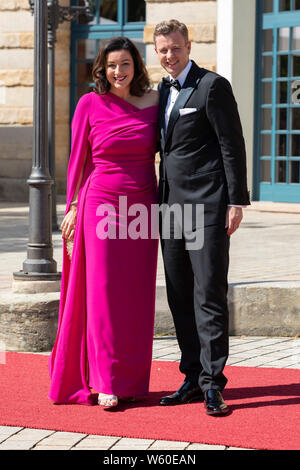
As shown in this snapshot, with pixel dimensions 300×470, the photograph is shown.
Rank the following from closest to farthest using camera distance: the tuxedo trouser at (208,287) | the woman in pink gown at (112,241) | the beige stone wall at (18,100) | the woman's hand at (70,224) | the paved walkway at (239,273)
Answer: the paved walkway at (239,273) → the tuxedo trouser at (208,287) → the woman in pink gown at (112,241) → the woman's hand at (70,224) → the beige stone wall at (18,100)

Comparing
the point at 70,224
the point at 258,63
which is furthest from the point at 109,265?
the point at 258,63

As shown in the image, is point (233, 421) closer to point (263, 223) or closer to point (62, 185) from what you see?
point (263, 223)

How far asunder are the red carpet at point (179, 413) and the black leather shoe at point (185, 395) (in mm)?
59

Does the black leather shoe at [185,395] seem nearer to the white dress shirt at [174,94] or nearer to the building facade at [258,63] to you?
the white dress shirt at [174,94]

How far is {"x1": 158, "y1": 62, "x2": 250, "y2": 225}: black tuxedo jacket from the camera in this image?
4738 millimetres

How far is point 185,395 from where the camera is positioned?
197 inches

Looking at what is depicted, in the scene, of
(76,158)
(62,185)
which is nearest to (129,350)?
(76,158)

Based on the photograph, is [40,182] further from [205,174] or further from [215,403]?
[215,403]

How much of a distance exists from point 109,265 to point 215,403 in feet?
2.88

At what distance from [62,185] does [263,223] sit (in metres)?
5.19

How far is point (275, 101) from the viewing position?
15.8 metres

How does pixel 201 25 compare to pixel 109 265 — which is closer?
pixel 109 265

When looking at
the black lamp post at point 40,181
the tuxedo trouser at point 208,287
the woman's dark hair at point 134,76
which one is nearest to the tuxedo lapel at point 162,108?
the woman's dark hair at point 134,76

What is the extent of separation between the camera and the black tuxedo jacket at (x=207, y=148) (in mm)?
4738
